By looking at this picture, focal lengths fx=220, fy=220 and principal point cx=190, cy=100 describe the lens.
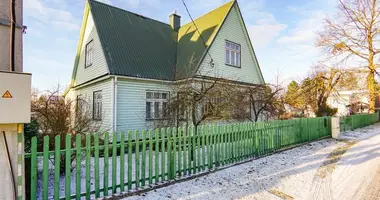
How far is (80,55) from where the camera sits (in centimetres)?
1488

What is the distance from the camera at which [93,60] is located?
12164 mm

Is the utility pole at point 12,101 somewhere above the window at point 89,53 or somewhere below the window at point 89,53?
below

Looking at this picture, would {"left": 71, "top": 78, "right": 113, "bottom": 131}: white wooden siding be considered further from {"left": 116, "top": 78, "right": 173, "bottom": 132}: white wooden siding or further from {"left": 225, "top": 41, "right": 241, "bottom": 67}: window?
{"left": 225, "top": 41, "right": 241, "bottom": 67}: window

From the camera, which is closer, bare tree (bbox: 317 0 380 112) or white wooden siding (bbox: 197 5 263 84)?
white wooden siding (bbox: 197 5 263 84)

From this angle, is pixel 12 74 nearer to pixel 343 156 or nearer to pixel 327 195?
pixel 327 195

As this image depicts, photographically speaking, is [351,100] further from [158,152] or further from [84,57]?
[158,152]

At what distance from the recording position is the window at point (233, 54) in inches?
548

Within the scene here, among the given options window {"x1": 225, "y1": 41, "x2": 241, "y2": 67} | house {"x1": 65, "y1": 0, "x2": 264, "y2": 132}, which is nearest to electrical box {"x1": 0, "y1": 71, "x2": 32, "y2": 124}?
house {"x1": 65, "y1": 0, "x2": 264, "y2": 132}

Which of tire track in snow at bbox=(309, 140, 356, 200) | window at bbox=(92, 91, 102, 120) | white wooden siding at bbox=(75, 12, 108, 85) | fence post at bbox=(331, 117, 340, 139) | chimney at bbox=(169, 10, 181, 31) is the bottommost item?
tire track in snow at bbox=(309, 140, 356, 200)

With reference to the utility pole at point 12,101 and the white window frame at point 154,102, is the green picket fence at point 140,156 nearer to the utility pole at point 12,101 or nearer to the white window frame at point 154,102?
the utility pole at point 12,101

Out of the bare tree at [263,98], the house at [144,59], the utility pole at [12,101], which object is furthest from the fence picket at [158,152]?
the house at [144,59]

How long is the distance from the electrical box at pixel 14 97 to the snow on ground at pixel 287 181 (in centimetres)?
244

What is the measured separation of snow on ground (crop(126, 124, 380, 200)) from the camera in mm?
4531

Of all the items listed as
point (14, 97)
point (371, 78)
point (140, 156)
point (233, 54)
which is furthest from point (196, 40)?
point (371, 78)
